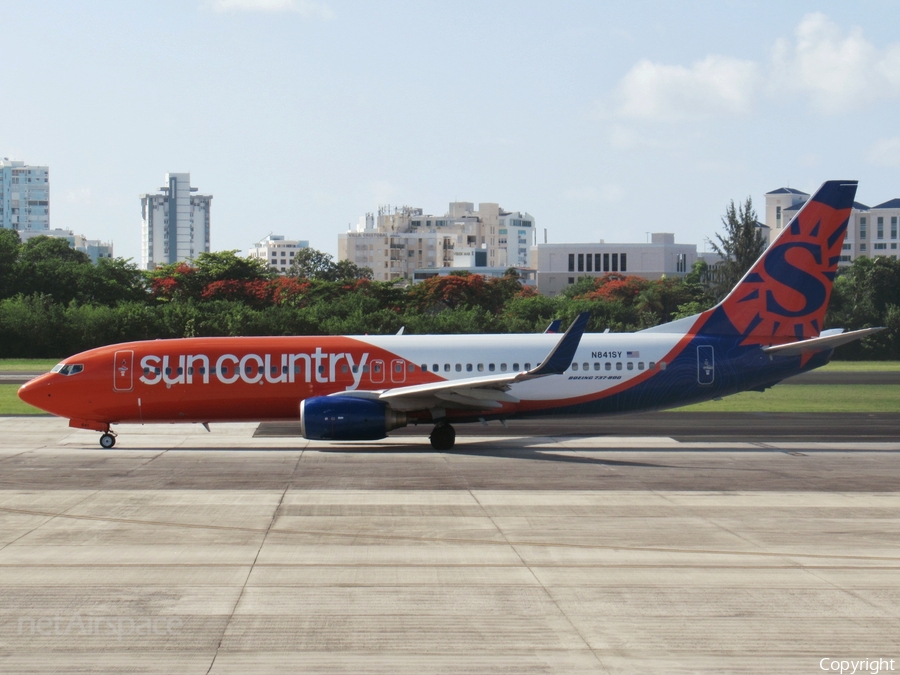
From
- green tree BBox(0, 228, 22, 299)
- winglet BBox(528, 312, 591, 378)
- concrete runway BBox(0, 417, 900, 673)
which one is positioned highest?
green tree BBox(0, 228, 22, 299)

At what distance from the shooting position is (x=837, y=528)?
18.7 m

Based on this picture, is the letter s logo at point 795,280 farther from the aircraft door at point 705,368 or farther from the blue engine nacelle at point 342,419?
the blue engine nacelle at point 342,419

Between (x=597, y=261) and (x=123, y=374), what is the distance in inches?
5962

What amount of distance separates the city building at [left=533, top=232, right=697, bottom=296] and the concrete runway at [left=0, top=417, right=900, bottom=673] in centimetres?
14892

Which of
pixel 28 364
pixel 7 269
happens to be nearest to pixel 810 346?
pixel 28 364

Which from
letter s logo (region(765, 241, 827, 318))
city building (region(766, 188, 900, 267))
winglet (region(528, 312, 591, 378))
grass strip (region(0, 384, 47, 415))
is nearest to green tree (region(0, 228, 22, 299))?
grass strip (region(0, 384, 47, 415))

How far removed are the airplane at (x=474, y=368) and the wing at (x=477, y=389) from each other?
7 cm

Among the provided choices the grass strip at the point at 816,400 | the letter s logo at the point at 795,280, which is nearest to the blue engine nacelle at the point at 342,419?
the letter s logo at the point at 795,280

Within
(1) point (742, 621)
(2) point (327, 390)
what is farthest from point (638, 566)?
(2) point (327, 390)

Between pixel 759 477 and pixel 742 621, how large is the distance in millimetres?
12458

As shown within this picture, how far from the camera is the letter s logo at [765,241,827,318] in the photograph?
32.5 metres

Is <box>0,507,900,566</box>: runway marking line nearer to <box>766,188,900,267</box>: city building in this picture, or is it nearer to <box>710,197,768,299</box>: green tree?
<box>710,197,768,299</box>: green tree

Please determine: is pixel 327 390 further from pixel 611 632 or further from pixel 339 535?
pixel 611 632

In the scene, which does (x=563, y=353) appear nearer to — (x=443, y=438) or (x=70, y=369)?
(x=443, y=438)
